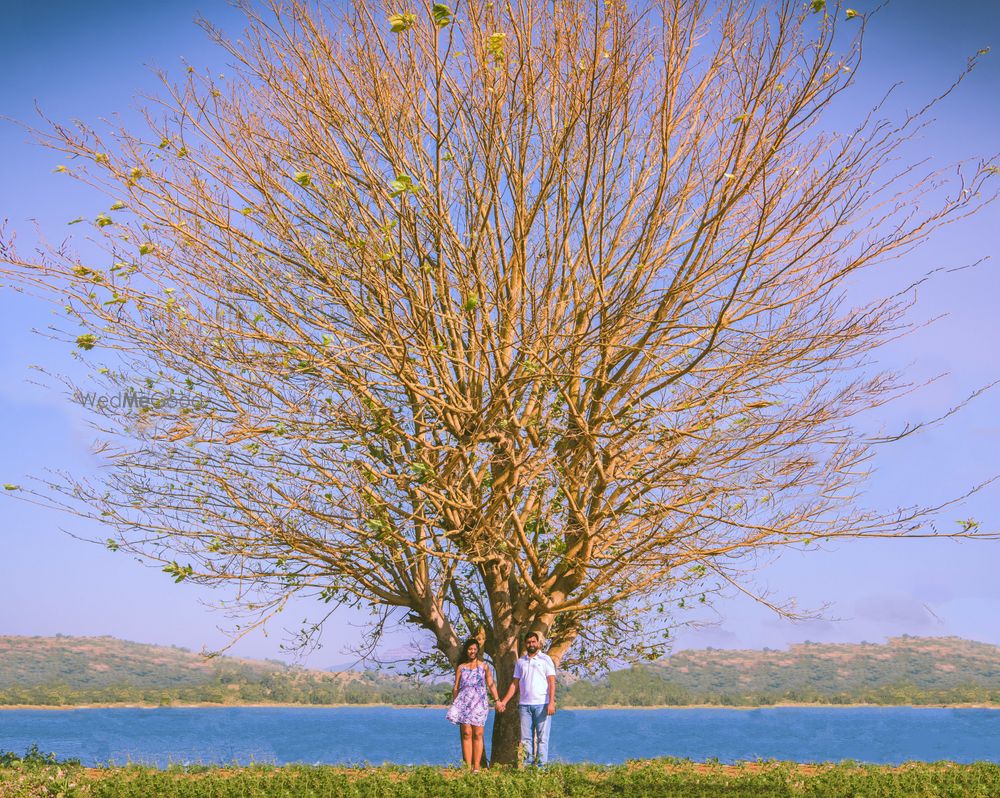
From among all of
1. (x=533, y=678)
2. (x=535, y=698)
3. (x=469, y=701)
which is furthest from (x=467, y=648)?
(x=535, y=698)

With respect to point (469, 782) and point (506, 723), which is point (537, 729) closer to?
point (506, 723)

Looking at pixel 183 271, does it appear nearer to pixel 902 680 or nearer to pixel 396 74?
pixel 396 74

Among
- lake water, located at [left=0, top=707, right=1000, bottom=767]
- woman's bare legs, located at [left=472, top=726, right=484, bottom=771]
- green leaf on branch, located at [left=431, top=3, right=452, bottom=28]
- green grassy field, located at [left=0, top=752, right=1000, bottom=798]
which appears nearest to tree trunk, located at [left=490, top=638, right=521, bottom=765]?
woman's bare legs, located at [left=472, top=726, right=484, bottom=771]

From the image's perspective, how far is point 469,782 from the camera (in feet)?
28.9

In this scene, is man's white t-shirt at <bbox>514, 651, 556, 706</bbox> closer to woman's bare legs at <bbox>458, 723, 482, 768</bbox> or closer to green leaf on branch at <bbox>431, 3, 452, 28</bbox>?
woman's bare legs at <bbox>458, 723, 482, 768</bbox>

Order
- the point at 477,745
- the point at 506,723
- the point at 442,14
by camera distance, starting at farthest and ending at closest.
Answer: the point at 506,723, the point at 477,745, the point at 442,14

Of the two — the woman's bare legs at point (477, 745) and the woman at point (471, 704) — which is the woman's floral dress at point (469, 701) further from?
the woman's bare legs at point (477, 745)

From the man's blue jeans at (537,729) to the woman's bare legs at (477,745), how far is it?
62cm

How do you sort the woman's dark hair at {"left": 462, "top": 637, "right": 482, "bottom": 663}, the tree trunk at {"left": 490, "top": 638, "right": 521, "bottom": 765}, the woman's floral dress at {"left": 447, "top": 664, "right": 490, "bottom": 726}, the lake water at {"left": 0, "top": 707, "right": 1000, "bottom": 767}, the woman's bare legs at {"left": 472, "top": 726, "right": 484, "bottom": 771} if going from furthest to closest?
the lake water at {"left": 0, "top": 707, "right": 1000, "bottom": 767}
the tree trunk at {"left": 490, "top": 638, "right": 521, "bottom": 765}
the woman's dark hair at {"left": 462, "top": 637, "right": 482, "bottom": 663}
the woman's bare legs at {"left": 472, "top": 726, "right": 484, "bottom": 771}
the woman's floral dress at {"left": 447, "top": 664, "right": 490, "bottom": 726}

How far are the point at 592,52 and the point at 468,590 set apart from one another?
7.83 metres

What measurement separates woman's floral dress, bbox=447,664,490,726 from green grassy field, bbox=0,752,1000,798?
2.48ft

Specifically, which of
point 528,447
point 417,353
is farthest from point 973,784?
point 417,353

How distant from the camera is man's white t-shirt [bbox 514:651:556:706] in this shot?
426 inches

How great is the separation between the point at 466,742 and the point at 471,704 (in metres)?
0.54
